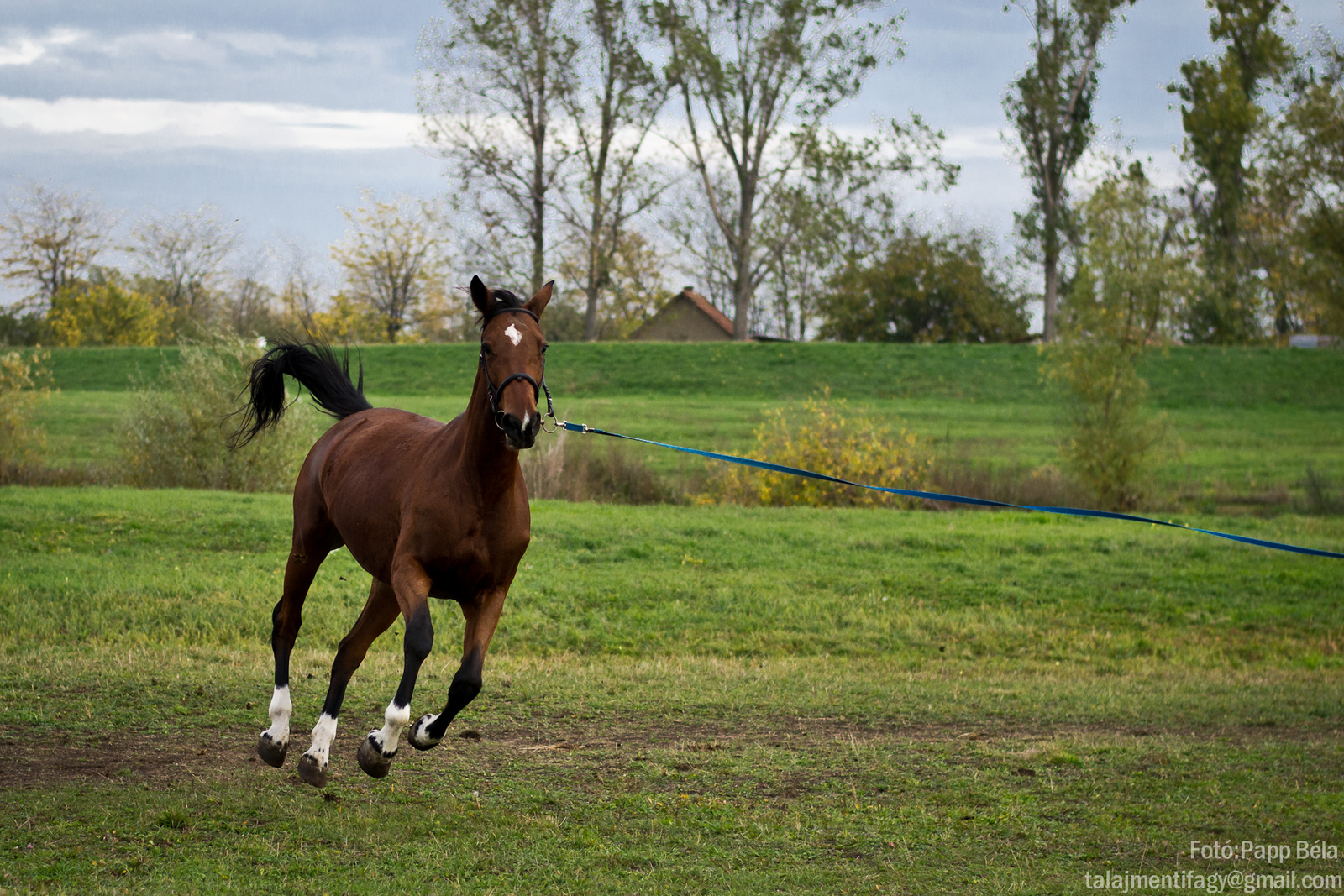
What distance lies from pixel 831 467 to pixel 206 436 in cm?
1031

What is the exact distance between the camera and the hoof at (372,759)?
17.7 ft

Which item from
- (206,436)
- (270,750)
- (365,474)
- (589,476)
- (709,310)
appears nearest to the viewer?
(270,750)

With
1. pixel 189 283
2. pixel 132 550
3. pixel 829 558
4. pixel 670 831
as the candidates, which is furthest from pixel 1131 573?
pixel 189 283

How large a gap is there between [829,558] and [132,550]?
8.23m

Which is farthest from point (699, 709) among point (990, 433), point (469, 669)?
point (990, 433)

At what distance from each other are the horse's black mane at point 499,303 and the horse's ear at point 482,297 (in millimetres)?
13

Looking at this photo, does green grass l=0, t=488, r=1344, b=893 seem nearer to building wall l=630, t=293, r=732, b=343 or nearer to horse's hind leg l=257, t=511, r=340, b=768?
horse's hind leg l=257, t=511, r=340, b=768

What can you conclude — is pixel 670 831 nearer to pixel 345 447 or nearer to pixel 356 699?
pixel 345 447

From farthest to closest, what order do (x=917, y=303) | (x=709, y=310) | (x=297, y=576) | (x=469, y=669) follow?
(x=709, y=310), (x=917, y=303), (x=297, y=576), (x=469, y=669)

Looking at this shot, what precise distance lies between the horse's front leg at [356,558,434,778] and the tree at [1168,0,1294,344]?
4754 cm

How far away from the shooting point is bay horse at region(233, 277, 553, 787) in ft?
17.3

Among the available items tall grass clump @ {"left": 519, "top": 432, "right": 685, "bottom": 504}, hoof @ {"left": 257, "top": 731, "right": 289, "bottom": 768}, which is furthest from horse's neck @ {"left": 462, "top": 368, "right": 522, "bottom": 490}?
tall grass clump @ {"left": 519, "top": 432, "right": 685, "bottom": 504}

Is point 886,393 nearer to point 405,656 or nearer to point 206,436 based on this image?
point 206,436

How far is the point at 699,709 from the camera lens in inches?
337
